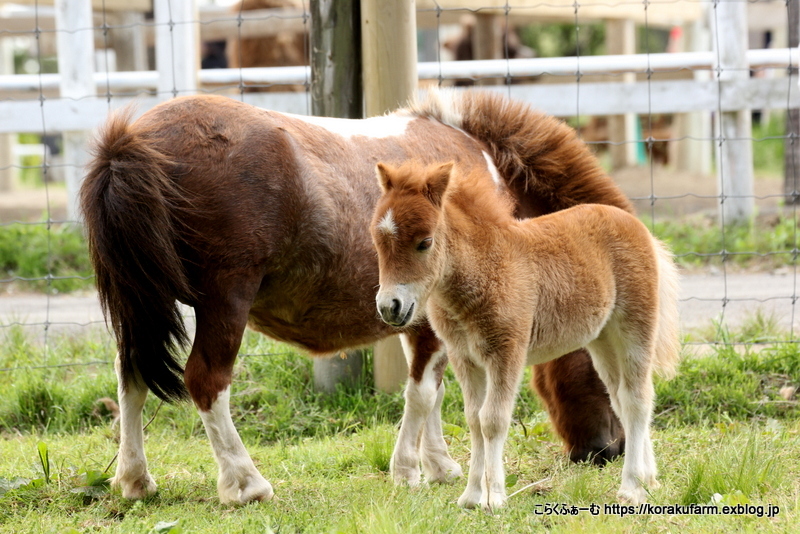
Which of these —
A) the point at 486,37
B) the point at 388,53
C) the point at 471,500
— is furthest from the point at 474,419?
the point at 486,37

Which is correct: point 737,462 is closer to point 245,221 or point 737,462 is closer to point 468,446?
point 468,446

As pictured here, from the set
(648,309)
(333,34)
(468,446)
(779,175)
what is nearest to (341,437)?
(468,446)

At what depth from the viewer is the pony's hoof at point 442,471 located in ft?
13.5

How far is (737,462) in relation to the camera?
3693 mm

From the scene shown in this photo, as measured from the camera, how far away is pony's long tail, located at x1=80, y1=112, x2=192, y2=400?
134 inches

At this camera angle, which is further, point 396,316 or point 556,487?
point 556,487

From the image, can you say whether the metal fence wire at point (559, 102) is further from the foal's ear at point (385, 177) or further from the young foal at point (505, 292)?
the foal's ear at point (385, 177)

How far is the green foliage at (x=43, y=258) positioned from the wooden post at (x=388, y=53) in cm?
420

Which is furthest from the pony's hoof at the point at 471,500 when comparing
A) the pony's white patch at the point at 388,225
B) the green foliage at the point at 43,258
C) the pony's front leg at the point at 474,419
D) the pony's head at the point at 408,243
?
the green foliage at the point at 43,258

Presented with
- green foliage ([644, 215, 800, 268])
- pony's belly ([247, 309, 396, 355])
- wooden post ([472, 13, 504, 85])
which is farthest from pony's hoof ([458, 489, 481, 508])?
wooden post ([472, 13, 504, 85])

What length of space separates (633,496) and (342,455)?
4.92ft

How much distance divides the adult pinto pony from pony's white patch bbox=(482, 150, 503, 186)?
0.18 m

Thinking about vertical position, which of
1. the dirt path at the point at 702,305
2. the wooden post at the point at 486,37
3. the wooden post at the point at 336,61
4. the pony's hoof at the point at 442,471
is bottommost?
the pony's hoof at the point at 442,471

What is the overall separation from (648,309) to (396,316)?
1.26 metres
